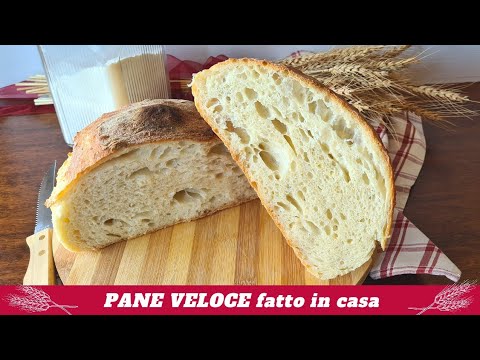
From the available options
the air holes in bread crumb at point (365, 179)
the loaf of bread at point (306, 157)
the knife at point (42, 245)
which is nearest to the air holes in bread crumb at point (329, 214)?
the loaf of bread at point (306, 157)

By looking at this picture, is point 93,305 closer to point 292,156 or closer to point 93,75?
point 292,156

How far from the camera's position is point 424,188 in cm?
140

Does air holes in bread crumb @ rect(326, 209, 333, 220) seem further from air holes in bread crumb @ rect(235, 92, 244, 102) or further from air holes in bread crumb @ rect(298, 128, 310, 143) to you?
air holes in bread crumb @ rect(235, 92, 244, 102)

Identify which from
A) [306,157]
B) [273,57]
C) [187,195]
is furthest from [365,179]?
[273,57]

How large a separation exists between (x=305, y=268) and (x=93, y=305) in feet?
1.43

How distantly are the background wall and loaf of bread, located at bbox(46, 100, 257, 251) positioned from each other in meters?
0.26

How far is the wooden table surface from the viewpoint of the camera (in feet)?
4.10

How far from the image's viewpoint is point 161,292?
117 centimetres

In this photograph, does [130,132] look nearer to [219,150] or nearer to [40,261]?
[219,150]

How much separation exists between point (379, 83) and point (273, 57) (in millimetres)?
314

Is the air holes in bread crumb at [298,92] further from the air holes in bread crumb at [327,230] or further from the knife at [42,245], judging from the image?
the knife at [42,245]

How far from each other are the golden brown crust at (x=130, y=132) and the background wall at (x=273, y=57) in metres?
0.27

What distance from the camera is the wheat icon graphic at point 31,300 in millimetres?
1116

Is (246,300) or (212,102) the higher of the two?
(212,102)
